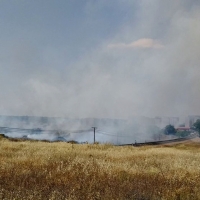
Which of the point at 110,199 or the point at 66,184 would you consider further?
the point at 66,184

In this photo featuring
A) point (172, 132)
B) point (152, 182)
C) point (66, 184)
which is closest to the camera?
point (66, 184)

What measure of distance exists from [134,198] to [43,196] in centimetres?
163

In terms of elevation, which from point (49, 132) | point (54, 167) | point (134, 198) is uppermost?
point (49, 132)

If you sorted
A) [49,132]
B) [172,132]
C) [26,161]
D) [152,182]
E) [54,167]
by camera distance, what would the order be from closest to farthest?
[152,182]
[54,167]
[26,161]
[49,132]
[172,132]

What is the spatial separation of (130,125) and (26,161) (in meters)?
145

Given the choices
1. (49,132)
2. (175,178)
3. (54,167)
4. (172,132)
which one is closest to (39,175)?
(54,167)

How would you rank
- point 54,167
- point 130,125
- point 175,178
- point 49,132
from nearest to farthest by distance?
point 175,178 → point 54,167 → point 49,132 → point 130,125

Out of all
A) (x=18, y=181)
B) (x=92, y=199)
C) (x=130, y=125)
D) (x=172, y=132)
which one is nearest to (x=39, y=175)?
(x=18, y=181)

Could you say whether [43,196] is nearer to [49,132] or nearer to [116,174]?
[116,174]

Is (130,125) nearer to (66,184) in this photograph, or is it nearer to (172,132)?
(172,132)

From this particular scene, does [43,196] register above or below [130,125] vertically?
below

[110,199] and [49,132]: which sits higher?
[49,132]

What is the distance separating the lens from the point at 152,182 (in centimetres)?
690

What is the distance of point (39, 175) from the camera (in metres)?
7.13
